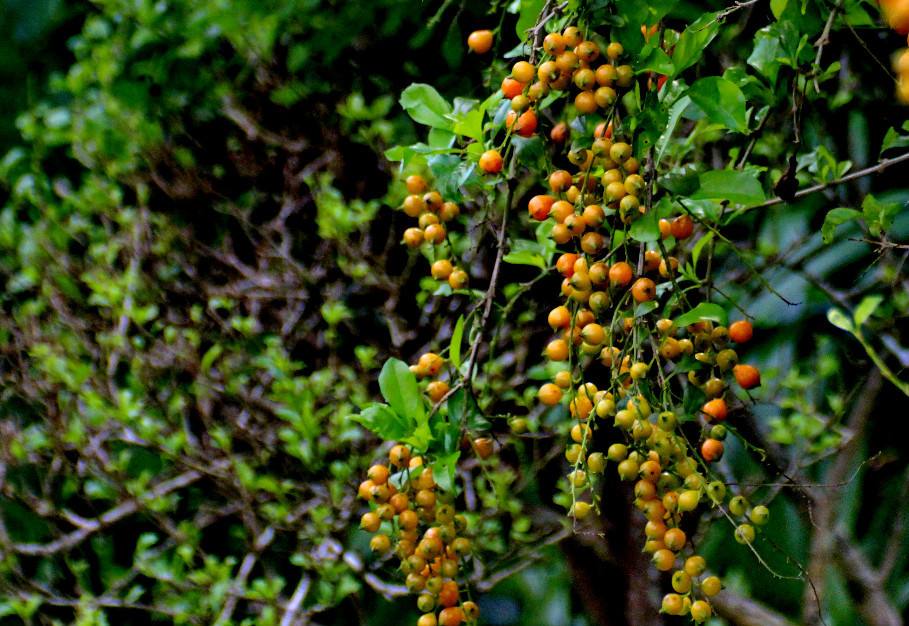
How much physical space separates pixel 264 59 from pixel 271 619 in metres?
0.96

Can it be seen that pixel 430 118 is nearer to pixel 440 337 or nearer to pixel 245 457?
pixel 440 337

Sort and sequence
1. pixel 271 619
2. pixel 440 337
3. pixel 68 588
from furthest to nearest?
pixel 68 588
pixel 440 337
pixel 271 619

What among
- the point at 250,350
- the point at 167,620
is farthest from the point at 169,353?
the point at 167,620

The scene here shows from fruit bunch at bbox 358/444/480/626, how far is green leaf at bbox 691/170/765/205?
0.89ft

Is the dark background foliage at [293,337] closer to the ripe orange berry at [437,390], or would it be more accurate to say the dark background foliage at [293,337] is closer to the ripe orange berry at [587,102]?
the ripe orange berry at [437,390]

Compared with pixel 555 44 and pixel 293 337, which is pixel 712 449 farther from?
pixel 293 337

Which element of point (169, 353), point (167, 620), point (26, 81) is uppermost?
point (26, 81)


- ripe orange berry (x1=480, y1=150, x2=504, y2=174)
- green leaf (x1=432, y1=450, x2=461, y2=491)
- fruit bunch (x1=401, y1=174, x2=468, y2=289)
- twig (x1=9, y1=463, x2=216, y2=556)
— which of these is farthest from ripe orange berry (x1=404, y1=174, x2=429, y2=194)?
twig (x1=9, y1=463, x2=216, y2=556)

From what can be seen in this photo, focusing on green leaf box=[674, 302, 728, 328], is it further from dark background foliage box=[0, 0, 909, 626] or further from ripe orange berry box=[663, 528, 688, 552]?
dark background foliage box=[0, 0, 909, 626]

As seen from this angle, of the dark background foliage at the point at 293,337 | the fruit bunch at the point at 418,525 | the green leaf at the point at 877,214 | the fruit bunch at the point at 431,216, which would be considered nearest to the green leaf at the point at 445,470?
the fruit bunch at the point at 418,525

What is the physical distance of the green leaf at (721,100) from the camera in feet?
1.93

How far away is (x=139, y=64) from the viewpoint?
1.78m

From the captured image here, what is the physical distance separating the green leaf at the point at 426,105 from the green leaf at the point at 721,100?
0.63 feet

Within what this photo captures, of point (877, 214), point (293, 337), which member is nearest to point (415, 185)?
point (877, 214)
